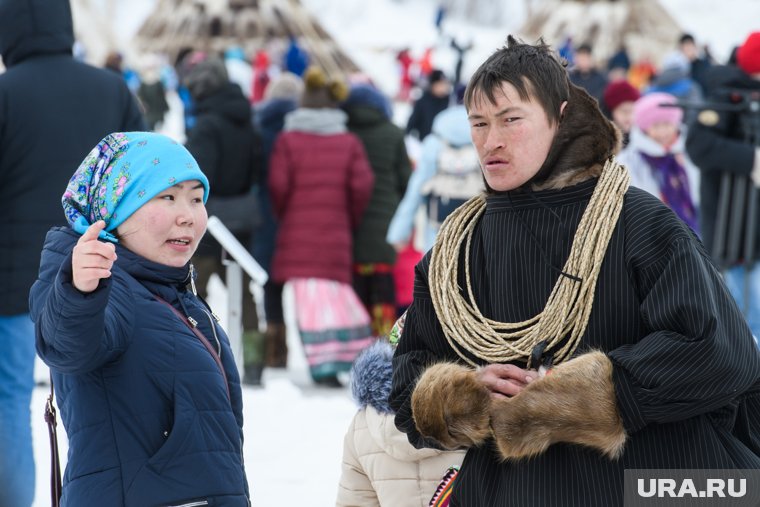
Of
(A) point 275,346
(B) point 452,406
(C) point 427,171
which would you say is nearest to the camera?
(B) point 452,406

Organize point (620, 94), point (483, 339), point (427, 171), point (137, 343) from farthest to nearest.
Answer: point (620, 94) < point (427, 171) < point (137, 343) < point (483, 339)

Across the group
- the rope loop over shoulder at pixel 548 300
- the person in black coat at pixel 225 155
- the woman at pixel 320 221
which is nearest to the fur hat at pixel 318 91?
the woman at pixel 320 221

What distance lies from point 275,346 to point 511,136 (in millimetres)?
5266

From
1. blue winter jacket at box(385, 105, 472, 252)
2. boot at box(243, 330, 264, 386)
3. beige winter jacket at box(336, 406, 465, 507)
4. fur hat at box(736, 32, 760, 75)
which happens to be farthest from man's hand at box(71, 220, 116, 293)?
boot at box(243, 330, 264, 386)

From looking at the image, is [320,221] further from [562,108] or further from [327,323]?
[562,108]

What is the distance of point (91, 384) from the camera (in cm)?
259

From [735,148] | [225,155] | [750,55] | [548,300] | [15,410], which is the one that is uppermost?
[750,55]

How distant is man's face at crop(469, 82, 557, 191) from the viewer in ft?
→ 8.00

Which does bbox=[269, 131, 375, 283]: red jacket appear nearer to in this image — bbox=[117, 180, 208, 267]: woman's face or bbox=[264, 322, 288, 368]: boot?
bbox=[264, 322, 288, 368]: boot

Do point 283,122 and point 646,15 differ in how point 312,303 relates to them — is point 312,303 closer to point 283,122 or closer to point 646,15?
point 283,122

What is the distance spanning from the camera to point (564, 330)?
2.41m

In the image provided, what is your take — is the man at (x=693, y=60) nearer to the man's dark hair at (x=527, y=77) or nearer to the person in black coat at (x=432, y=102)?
the person in black coat at (x=432, y=102)

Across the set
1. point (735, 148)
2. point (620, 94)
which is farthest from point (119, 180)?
point (620, 94)

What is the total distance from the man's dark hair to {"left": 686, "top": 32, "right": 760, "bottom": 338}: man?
3829 millimetres
